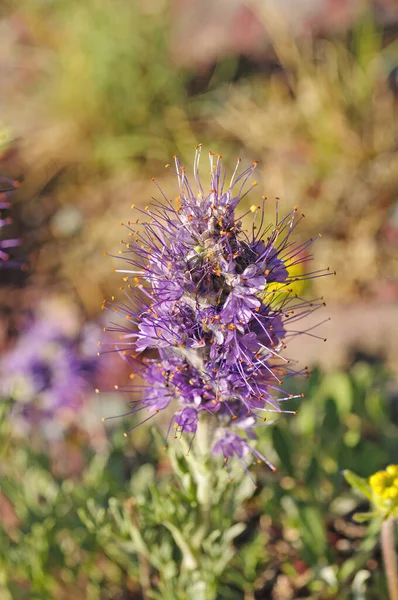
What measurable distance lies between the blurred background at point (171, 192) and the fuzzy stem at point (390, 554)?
0.18 meters

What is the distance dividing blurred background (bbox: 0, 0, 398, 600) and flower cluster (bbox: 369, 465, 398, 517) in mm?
432

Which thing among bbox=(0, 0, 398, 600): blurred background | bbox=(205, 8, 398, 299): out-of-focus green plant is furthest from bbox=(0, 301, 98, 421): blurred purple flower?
bbox=(205, 8, 398, 299): out-of-focus green plant

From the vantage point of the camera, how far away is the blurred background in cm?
246

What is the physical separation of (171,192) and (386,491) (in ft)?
11.7

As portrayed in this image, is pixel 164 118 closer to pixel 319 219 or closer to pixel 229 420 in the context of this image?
pixel 319 219

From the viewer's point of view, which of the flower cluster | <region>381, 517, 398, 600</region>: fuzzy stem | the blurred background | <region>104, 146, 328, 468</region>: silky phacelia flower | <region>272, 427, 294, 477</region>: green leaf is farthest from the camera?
the blurred background

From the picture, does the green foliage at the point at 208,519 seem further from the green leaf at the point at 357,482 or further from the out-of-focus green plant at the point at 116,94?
the out-of-focus green plant at the point at 116,94

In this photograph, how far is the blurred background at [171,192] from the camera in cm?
246

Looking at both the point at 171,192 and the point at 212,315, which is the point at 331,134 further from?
the point at 212,315

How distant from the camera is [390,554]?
1960 millimetres

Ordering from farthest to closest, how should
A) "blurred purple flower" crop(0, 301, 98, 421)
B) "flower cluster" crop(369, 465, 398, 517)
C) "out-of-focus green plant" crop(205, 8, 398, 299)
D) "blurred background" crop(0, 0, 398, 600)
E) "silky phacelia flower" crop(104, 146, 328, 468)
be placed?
"out-of-focus green plant" crop(205, 8, 398, 299), "blurred purple flower" crop(0, 301, 98, 421), "blurred background" crop(0, 0, 398, 600), "flower cluster" crop(369, 465, 398, 517), "silky phacelia flower" crop(104, 146, 328, 468)

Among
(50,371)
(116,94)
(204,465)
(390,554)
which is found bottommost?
(390,554)

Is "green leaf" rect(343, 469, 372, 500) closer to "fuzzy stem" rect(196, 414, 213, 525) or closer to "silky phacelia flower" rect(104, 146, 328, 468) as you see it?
"silky phacelia flower" rect(104, 146, 328, 468)

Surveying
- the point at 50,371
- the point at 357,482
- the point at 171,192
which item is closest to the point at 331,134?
the point at 171,192
